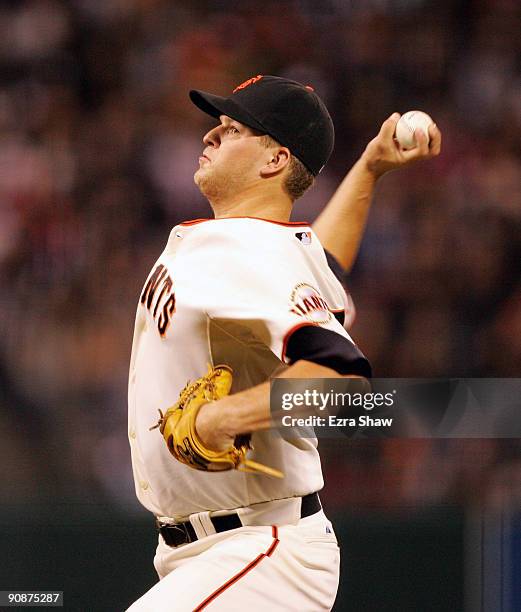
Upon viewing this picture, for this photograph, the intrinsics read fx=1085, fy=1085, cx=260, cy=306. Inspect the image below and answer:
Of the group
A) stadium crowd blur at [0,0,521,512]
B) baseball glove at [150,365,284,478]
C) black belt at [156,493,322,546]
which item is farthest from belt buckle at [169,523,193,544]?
stadium crowd blur at [0,0,521,512]

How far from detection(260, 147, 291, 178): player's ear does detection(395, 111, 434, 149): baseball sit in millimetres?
308

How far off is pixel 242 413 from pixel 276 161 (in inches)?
22.7

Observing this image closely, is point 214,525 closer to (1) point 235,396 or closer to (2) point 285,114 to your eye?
(1) point 235,396

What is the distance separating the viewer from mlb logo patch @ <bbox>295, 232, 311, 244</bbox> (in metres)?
1.76

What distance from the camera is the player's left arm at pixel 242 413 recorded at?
4.98 ft

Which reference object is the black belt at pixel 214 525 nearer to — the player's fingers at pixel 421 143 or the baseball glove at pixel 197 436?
the baseball glove at pixel 197 436

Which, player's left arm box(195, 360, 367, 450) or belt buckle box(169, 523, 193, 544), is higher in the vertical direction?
player's left arm box(195, 360, 367, 450)

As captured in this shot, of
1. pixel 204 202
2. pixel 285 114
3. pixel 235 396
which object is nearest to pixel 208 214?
pixel 204 202

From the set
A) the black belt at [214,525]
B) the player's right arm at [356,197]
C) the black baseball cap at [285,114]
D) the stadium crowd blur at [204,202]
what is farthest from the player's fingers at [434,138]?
the stadium crowd blur at [204,202]

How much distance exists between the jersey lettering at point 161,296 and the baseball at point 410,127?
1.98 feet

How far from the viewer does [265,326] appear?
1582mm

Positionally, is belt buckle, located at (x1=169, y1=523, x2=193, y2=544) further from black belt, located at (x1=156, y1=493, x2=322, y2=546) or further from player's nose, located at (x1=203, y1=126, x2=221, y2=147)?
player's nose, located at (x1=203, y1=126, x2=221, y2=147)

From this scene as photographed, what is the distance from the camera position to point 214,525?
1711 mm

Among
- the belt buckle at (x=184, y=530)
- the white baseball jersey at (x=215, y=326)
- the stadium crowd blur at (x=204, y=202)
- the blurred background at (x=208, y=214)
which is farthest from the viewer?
the stadium crowd blur at (x=204, y=202)
